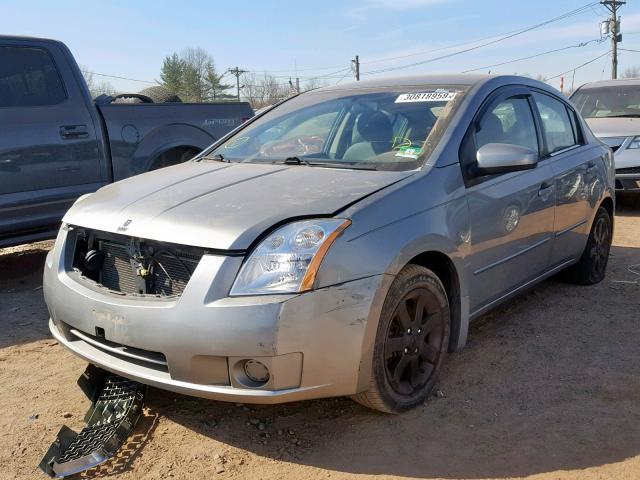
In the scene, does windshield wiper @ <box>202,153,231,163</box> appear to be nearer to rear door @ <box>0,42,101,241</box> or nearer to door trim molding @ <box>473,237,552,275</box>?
door trim molding @ <box>473,237,552,275</box>

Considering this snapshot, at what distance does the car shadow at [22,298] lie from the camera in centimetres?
418

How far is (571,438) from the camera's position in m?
2.78

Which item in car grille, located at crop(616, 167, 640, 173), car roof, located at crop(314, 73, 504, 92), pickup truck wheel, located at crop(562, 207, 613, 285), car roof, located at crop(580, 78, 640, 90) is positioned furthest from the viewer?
car roof, located at crop(580, 78, 640, 90)

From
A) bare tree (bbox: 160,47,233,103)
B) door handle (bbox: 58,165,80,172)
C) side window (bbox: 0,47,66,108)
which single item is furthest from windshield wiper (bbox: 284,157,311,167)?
bare tree (bbox: 160,47,233,103)

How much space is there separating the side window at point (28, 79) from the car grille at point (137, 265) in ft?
8.67

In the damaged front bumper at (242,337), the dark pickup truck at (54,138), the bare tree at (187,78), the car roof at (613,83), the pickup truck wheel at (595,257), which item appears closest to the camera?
the damaged front bumper at (242,337)

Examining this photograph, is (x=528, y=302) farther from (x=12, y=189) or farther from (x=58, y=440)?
(x=12, y=189)

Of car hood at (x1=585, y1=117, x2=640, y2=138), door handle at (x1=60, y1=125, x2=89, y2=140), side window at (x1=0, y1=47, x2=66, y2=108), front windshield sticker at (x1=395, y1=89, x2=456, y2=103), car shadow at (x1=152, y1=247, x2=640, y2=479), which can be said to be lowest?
car shadow at (x1=152, y1=247, x2=640, y2=479)

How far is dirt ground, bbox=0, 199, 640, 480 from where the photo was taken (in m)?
2.59

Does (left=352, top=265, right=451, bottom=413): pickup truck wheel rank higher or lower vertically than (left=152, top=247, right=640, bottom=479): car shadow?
higher

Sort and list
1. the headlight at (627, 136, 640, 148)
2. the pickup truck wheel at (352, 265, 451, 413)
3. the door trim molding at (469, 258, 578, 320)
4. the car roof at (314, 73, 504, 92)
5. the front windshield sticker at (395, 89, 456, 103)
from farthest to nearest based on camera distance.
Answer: the headlight at (627, 136, 640, 148), the car roof at (314, 73, 504, 92), the front windshield sticker at (395, 89, 456, 103), the door trim molding at (469, 258, 578, 320), the pickup truck wheel at (352, 265, 451, 413)

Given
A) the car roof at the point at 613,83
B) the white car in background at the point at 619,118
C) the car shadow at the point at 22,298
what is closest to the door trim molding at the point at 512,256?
the car shadow at the point at 22,298

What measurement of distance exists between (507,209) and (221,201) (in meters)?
1.71

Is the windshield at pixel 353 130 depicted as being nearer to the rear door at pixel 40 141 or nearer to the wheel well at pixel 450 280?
the wheel well at pixel 450 280
